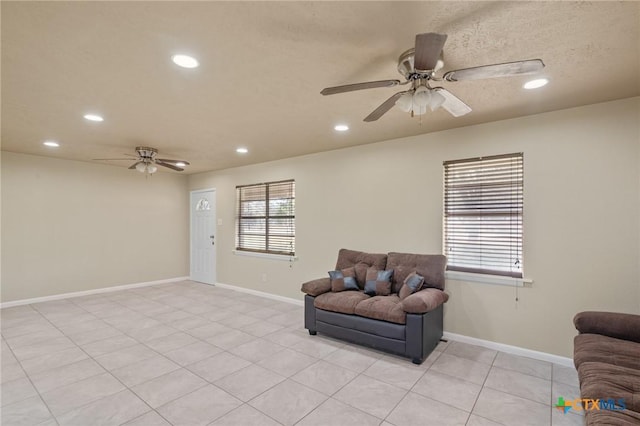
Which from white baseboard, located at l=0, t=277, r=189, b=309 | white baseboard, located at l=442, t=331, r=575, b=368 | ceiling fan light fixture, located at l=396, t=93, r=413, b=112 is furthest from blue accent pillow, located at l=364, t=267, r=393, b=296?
white baseboard, located at l=0, t=277, r=189, b=309

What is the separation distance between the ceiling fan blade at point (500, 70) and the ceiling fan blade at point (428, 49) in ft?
0.82

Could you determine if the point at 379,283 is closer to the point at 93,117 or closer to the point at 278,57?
the point at 278,57

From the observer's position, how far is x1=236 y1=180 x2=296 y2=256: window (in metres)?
5.55

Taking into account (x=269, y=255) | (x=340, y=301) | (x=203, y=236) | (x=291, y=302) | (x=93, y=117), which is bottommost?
(x=291, y=302)

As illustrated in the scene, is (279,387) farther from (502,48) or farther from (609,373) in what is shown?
(502,48)

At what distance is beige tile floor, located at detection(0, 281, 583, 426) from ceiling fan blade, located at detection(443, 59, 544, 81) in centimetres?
234

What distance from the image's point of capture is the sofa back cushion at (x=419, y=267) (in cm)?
360

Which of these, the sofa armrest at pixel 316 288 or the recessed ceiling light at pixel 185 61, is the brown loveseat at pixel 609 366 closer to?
the sofa armrest at pixel 316 288

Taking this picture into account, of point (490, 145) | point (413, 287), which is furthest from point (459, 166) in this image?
point (413, 287)

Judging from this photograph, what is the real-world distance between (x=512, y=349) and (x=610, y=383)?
5.48ft

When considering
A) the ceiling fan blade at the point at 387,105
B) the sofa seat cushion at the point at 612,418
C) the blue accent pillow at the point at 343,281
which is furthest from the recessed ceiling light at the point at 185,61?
the sofa seat cushion at the point at 612,418

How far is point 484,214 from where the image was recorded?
3.57 meters

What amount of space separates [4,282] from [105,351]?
3.27 m

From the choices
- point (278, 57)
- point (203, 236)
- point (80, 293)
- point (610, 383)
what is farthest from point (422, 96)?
point (80, 293)
